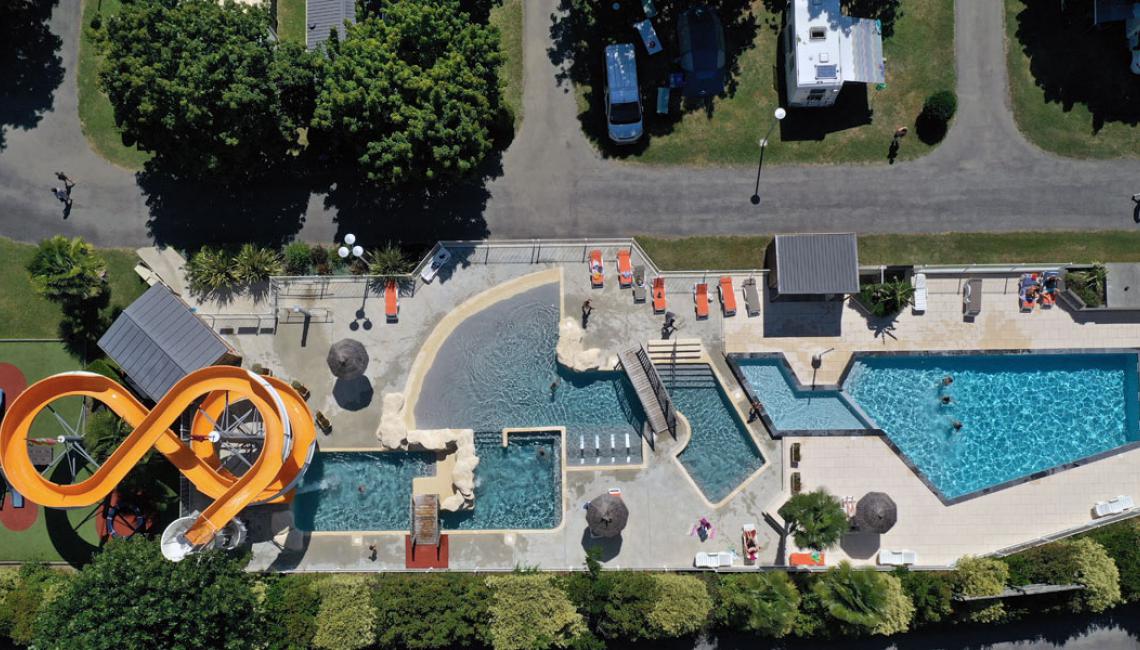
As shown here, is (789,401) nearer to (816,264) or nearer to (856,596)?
(816,264)

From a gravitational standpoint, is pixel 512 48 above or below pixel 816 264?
above

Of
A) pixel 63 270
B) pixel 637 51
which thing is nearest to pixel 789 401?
pixel 637 51

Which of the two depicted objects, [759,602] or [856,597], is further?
[759,602]

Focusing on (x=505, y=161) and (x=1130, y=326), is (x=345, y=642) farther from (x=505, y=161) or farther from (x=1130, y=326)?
(x=1130, y=326)

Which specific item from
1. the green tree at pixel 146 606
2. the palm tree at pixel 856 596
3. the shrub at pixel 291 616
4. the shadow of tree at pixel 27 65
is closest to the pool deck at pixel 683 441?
the shrub at pixel 291 616

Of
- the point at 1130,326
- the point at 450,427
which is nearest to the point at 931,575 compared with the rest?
the point at 1130,326

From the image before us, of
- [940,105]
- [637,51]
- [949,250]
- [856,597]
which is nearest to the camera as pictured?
[856,597]

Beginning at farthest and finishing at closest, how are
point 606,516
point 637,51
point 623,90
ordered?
point 637,51 < point 623,90 < point 606,516
